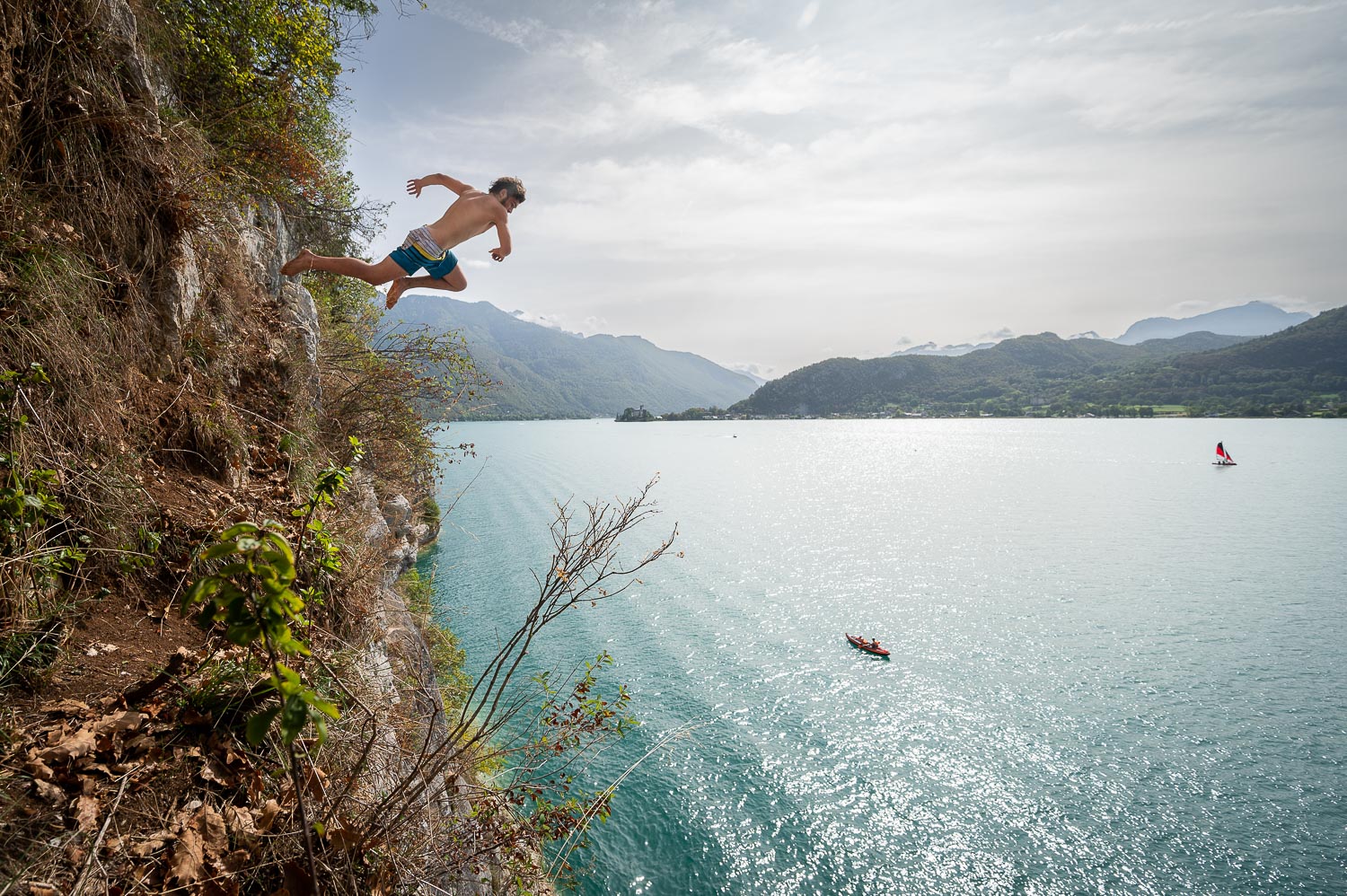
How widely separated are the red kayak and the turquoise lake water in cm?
52

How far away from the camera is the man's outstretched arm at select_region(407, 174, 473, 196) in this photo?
22.8 feet

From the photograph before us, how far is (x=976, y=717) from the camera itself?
58.0 ft

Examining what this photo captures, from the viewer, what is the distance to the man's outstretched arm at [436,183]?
6.94 metres

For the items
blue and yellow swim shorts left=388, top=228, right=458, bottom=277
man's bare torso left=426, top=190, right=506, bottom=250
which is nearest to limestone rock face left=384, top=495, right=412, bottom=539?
blue and yellow swim shorts left=388, top=228, right=458, bottom=277

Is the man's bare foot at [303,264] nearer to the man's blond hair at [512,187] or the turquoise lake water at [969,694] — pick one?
the man's blond hair at [512,187]

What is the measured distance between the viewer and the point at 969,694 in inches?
754

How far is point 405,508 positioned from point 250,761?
719 inches

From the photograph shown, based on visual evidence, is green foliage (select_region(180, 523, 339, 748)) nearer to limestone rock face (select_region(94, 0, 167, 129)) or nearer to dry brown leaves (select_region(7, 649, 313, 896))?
dry brown leaves (select_region(7, 649, 313, 896))

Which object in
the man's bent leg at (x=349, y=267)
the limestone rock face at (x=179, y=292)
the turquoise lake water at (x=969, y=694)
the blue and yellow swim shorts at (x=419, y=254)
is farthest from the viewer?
the turquoise lake water at (x=969, y=694)

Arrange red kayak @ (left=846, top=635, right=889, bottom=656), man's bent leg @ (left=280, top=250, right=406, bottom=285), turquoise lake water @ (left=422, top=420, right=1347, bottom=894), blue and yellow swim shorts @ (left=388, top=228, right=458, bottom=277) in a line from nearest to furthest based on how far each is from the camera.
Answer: blue and yellow swim shorts @ (left=388, top=228, right=458, bottom=277), man's bent leg @ (left=280, top=250, right=406, bottom=285), turquoise lake water @ (left=422, top=420, right=1347, bottom=894), red kayak @ (left=846, top=635, right=889, bottom=656)

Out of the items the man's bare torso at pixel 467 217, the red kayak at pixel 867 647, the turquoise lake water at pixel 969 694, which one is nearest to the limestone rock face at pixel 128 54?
the man's bare torso at pixel 467 217

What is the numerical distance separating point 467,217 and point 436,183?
3.24 ft

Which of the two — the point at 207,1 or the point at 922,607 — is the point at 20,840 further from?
the point at 922,607

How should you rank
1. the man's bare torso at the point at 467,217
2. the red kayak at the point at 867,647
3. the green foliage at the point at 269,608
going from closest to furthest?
the green foliage at the point at 269,608
the man's bare torso at the point at 467,217
the red kayak at the point at 867,647
